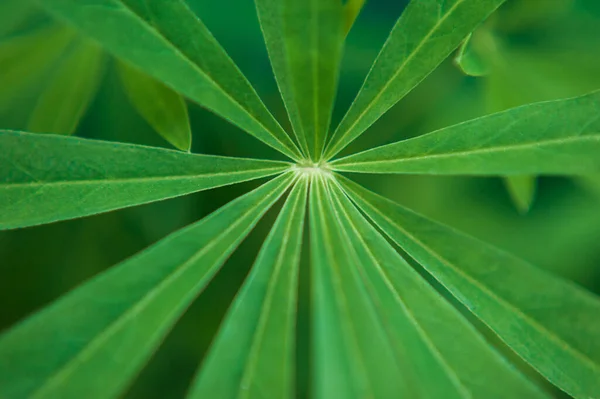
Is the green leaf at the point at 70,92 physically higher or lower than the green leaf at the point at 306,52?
lower

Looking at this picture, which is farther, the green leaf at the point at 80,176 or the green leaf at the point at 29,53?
the green leaf at the point at 29,53

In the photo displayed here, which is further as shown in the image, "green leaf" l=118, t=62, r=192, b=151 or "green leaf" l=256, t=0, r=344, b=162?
"green leaf" l=118, t=62, r=192, b=151

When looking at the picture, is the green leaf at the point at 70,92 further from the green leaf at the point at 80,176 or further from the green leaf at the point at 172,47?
the green leaf at the point at 172,47

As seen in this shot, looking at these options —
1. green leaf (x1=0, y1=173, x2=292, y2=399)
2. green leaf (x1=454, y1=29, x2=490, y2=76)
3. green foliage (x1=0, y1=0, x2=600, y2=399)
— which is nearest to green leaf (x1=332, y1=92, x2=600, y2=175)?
green foliage (x1=0, y1=0, x2=600, y2=399)

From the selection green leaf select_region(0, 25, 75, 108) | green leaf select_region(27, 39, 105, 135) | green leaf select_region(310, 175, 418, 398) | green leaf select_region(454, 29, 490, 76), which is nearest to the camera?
green leaf select_region(310, 175, 418, 398)

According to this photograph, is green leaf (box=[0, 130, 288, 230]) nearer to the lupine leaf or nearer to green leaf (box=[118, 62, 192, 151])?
green leaf (box=[118, 62, 192, 151])

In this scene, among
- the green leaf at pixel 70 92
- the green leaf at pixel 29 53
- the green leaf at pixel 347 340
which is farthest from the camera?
the green leaf at pixel 29 53

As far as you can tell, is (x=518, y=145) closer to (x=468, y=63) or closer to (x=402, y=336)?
(x=468, y=63)

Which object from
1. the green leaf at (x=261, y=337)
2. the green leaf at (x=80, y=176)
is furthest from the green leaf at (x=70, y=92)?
the green leaf at (x=261, y=337)
